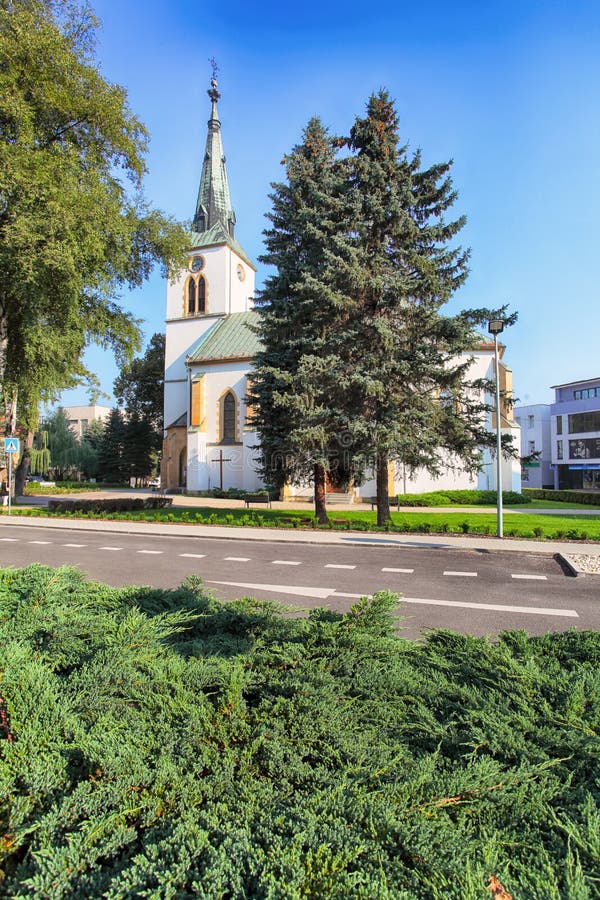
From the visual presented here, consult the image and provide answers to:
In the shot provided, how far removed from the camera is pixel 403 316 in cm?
1630

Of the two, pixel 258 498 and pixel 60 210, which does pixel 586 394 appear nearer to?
pixel 258 498

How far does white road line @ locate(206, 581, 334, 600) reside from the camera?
778 cm

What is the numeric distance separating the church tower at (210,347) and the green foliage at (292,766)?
108 feet

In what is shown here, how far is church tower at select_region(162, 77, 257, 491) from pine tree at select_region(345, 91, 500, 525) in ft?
67.8

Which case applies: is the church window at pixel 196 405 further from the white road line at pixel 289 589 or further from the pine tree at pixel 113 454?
the white road line at pixel 289 589

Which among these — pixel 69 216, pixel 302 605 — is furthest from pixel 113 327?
pixel 302 605

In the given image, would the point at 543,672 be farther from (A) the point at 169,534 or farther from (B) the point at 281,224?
(B) the point at 281,224

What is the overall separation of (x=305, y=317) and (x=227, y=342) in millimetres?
22083

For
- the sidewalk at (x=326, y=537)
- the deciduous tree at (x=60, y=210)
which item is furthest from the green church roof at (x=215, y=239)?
the sidewalk at (x=326, y=537)

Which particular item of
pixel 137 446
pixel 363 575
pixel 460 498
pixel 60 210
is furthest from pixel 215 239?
pixel 363 575

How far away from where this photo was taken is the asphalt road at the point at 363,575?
6738mm

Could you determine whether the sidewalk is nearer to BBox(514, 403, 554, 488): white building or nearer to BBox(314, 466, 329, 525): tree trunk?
BBox(314, 466, 329, 525): tree trunk

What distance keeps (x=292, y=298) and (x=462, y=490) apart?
17.8m

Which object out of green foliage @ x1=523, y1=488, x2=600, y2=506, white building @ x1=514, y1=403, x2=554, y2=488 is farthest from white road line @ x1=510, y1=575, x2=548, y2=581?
white building @ x1=514, y1=403, x2=554, y2=488
